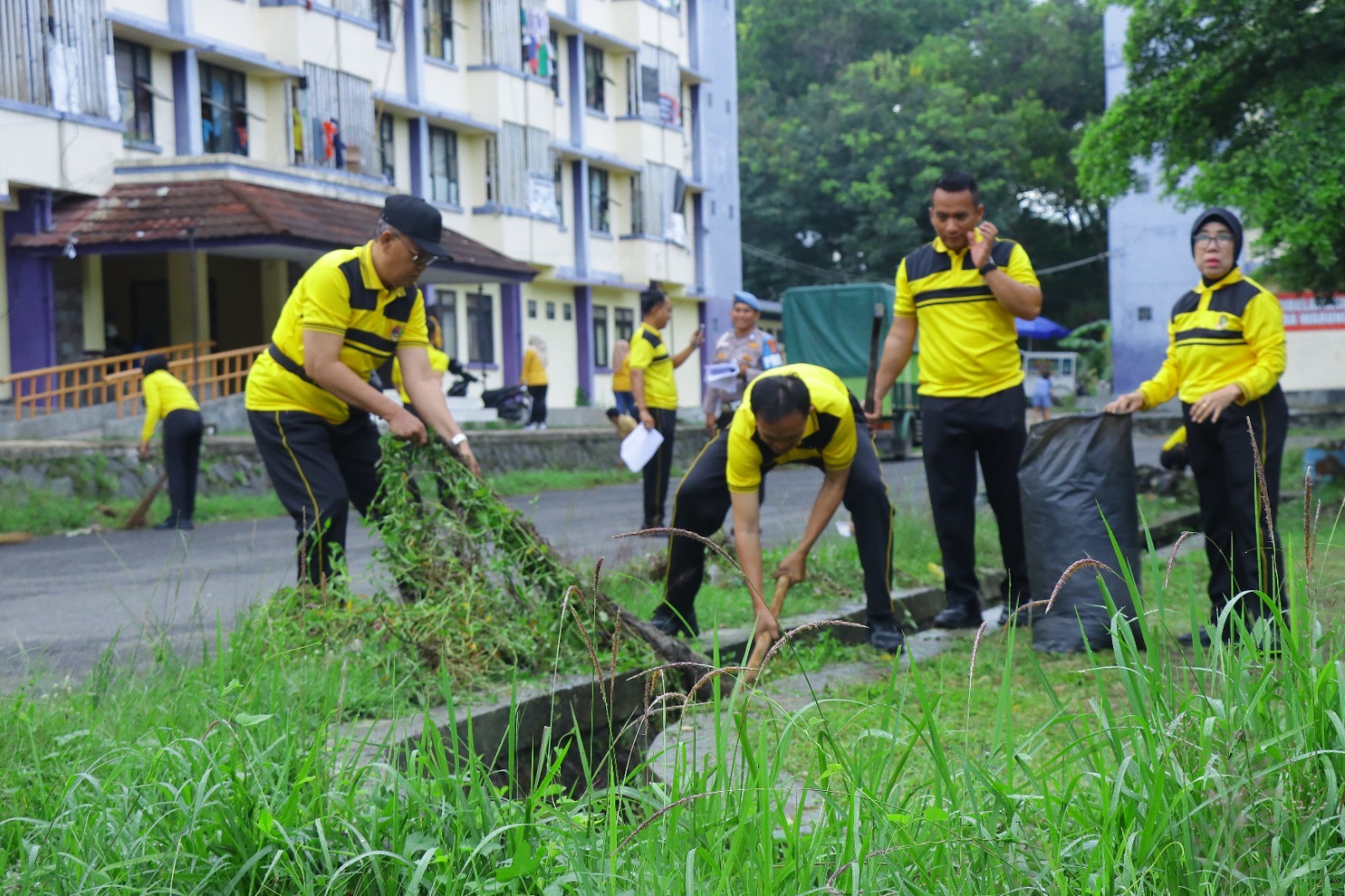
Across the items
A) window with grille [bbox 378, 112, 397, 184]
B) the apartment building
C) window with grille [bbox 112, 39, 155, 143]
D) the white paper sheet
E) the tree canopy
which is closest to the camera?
the white paper sheet

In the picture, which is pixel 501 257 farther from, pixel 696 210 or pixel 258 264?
pixel 696 210

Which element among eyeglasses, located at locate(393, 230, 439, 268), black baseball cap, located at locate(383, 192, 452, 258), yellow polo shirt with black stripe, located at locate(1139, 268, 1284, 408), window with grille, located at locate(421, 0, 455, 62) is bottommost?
yellow polo shirt with black stripe, located at locate(1139, 268, 1284, 408)

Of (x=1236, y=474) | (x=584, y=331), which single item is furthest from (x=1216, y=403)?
(x=584, y=331)

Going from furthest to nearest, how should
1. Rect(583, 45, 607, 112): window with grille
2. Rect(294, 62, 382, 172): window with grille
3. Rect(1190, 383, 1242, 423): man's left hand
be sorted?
Rect(583, 45, 607, 112): window with grille → Rect(294, 62, 382, 172): window with grille → Rect(1190, 383, 1242, 423): man's left hand

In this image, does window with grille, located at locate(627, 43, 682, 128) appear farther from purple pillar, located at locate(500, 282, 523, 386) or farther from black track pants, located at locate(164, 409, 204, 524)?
black track pants, located at locate(164, 409, 204, 524)

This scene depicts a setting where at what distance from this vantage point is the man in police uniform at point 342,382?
5.61m

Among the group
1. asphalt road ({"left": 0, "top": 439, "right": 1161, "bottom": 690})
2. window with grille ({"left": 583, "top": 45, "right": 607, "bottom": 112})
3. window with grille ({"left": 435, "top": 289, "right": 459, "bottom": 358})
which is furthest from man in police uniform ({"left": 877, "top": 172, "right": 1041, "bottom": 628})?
window with grille ({"left": 583, "top": 45, "right": 607, "bottom": 112})

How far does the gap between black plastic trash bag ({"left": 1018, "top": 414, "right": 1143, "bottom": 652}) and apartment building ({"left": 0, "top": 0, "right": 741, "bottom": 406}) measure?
44.1ft

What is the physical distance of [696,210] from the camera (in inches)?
1654

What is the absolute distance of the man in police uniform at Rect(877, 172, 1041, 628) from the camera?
6.71 meters

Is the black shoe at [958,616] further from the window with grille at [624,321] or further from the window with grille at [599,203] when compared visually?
the window with grille at [624,321]

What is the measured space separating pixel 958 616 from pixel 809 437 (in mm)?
1491

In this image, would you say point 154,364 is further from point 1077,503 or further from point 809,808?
point 809,808

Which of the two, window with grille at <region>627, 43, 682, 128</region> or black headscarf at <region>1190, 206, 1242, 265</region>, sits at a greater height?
window with grille at <region>627, 43, 682, 128</region>
